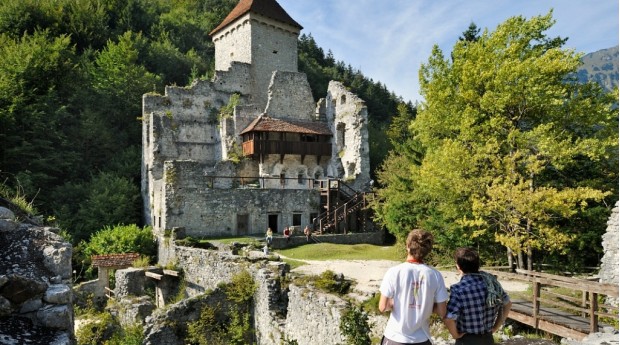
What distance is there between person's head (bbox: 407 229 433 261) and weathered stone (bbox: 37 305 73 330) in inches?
137

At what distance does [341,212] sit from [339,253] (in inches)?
270

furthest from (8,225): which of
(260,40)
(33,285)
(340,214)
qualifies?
(260,40)

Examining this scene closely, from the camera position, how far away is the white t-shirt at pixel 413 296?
14.2 feet

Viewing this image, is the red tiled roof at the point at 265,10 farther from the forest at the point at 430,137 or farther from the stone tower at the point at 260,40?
the forest at the point at 430,137

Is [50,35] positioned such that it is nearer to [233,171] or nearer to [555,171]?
[233,171]

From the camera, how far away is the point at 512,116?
15.6 metres

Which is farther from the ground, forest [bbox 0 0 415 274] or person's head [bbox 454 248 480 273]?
forest [bbox 0 0 415 274]

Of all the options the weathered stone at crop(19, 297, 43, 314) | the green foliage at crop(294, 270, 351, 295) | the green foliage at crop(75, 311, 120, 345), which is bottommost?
the green foliage at crop(75, 311, 120, 345)

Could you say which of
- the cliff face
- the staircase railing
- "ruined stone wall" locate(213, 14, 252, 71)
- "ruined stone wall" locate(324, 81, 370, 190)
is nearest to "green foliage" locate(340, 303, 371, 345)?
the cliff face

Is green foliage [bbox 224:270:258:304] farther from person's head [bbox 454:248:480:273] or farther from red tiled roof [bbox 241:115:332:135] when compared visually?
red tiled roof [bbox 241:115:332:135]

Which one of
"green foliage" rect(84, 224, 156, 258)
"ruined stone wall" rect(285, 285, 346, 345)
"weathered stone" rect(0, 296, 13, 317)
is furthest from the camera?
"green foliage" rect(84, 224, 156, 258)

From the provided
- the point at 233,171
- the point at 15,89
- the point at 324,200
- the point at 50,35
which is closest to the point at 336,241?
the point at 324,200

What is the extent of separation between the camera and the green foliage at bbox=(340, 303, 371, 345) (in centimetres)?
866

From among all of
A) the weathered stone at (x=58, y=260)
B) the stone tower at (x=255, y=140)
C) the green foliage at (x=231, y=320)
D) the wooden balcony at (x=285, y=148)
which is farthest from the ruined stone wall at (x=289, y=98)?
the weathered stone at (x=58, y=260)
